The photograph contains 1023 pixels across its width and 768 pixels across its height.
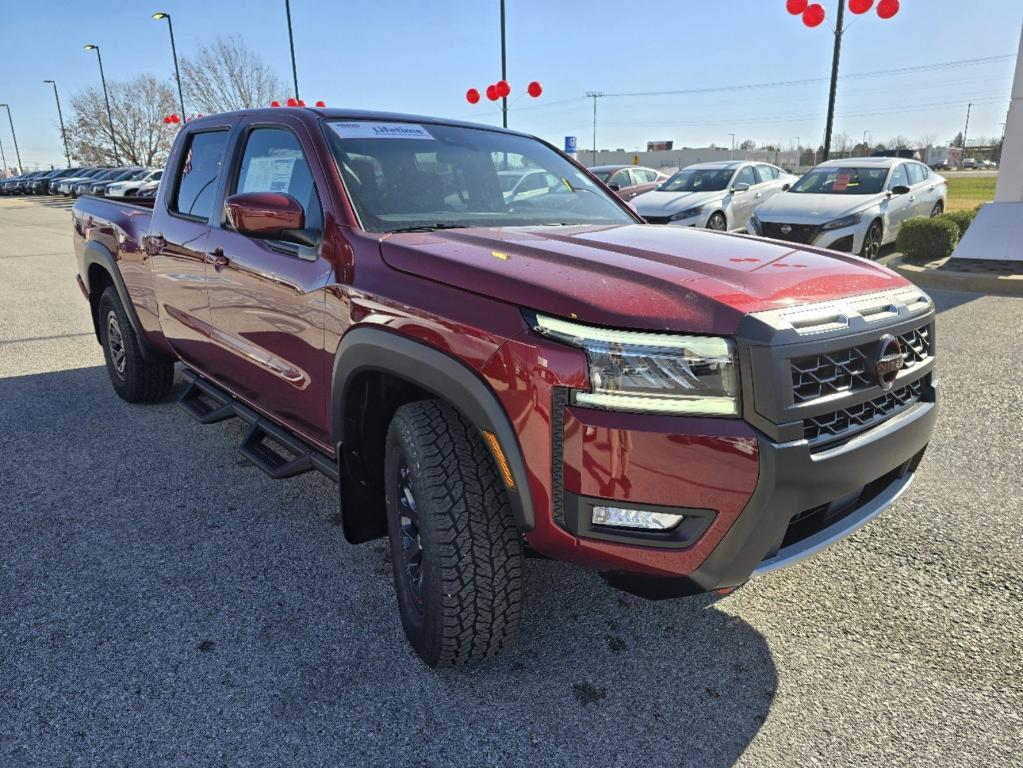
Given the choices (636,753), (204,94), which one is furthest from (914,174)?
(204,94)

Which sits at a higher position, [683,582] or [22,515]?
[683,582]

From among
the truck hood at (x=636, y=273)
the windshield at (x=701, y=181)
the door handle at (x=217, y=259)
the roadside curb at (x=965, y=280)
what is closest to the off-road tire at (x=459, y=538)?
the truck hood at (x=636, y=273)

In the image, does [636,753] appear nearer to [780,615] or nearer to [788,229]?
[780,615]

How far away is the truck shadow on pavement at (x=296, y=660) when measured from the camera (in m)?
2.09

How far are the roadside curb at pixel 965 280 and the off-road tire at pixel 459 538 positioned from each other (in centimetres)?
870

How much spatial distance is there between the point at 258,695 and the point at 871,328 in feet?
6.96

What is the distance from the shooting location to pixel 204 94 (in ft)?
128

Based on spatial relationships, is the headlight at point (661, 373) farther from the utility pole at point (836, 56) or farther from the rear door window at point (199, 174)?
the utility pole at point (836, 56)

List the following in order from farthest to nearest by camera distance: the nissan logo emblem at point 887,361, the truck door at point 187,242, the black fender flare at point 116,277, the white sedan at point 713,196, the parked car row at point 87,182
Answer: the parked car row at point 87,182 < the white sedan at point 713,196 < the black fender flare at point 116,277 < the truck door at point 187,242 < the nissan logo emblem at point 887,361

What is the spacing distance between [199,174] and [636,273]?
283 cm

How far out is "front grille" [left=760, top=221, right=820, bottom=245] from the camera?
1034cm

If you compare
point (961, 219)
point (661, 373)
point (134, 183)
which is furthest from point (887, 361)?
point (134, 183)

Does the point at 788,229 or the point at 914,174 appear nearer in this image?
the point at 788,229

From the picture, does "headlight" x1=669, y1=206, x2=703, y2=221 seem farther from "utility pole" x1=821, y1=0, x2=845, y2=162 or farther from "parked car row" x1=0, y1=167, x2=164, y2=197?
"parked car row" x1=0, y1=167, x2=164, y2=197
